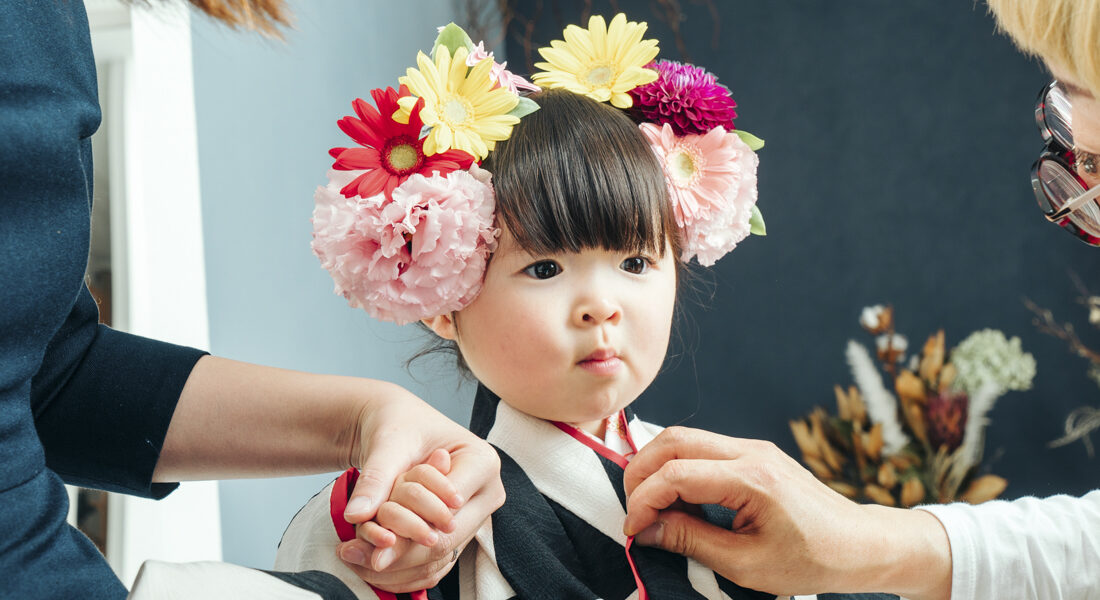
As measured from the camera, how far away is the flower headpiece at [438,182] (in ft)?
2.55

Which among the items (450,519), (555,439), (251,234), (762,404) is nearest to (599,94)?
(555,439)

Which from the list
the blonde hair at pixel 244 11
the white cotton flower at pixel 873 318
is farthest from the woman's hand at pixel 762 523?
the white cotton flower at pixel 873 318

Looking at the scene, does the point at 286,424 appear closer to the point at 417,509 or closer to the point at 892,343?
the point at 417,509

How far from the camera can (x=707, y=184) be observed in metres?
0.90

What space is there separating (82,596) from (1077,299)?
2181 mm

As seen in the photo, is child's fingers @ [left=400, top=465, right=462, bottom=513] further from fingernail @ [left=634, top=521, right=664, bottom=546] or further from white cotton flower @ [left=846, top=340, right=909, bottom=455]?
white cotton flower @ [left=846, top=340, right=909, bottom=455]

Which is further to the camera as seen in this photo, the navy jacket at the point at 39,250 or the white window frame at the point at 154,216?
the white window frame at the point at 154,216

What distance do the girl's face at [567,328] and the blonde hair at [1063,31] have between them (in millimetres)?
349

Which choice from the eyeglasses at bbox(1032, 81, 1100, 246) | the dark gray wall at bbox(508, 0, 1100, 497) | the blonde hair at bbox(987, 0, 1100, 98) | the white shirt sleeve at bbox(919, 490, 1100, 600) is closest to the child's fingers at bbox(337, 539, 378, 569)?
the white shirt sleeve at bbox(919, 490, 1100, 600)

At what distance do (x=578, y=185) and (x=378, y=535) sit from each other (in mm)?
348

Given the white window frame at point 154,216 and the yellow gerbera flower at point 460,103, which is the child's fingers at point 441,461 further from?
the white window frame at point 154,216

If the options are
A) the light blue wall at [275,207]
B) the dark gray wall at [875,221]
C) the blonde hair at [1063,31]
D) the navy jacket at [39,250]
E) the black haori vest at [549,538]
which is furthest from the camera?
the dark gray wall at [875,221]

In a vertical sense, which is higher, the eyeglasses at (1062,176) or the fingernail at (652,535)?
the eyeglasses at (1062,176)

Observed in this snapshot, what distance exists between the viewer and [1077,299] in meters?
2.10
